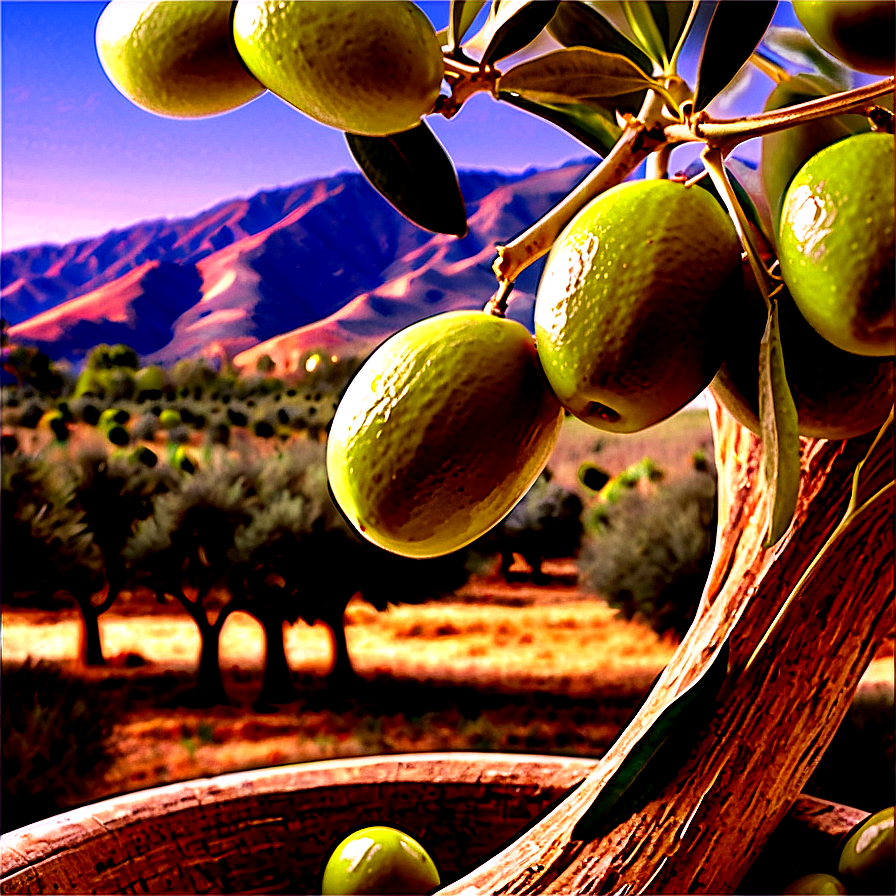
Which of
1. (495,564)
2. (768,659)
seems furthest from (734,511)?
(495,564)

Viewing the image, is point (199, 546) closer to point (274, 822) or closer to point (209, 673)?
point (209, 673)

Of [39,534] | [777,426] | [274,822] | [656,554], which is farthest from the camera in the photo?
[656,554]

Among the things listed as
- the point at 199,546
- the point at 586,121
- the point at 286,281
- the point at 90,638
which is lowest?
the point at 90,638

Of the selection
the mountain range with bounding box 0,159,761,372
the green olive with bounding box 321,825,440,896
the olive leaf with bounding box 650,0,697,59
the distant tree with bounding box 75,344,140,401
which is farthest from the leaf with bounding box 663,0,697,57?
the distant tree with bounding box 75,344,140,401

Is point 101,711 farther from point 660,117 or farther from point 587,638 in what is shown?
point 660,117

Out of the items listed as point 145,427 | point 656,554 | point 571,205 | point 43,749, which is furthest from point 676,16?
point 145,427

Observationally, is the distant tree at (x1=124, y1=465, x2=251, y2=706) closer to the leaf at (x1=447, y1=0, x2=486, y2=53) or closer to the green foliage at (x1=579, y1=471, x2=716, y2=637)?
the green foliage at (x1=579, y1=471, x2=716, y2=637)

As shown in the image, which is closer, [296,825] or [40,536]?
[296,825]
